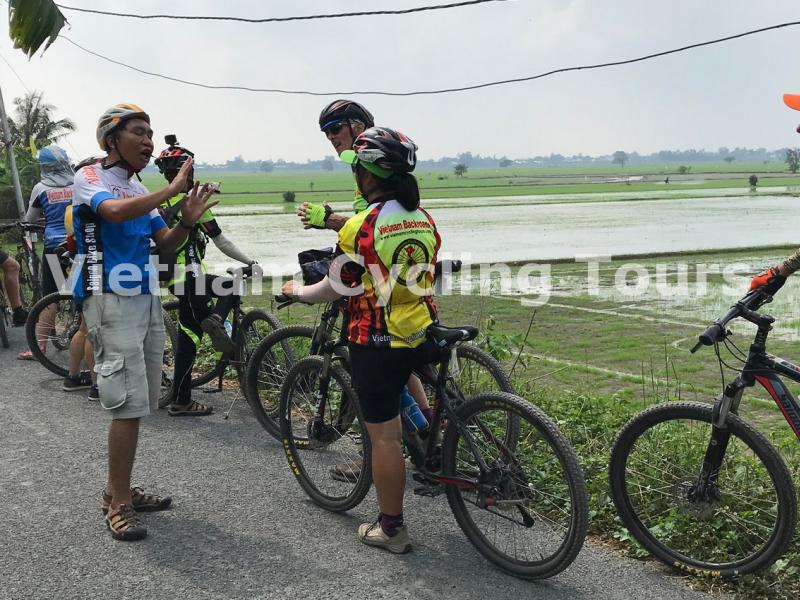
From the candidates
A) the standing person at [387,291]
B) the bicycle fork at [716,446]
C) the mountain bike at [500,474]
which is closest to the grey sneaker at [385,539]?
the standing person at [387,291]

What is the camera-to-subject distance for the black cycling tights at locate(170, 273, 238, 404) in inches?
262

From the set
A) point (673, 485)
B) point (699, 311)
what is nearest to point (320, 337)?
point (673, 485)

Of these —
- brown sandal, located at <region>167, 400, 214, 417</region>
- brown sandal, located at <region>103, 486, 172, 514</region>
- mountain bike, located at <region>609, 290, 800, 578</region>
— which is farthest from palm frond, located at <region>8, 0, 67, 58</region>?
mountain bike, located at <region>609, 290, 800, 578</region>

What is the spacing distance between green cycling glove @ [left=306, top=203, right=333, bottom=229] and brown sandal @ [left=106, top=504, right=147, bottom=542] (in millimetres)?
1778

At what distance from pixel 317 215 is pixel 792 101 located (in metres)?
2.35

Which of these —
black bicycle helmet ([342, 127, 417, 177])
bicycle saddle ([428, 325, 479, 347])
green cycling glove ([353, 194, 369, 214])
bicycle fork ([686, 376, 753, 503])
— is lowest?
bicycle fork ([686, 376, 753, 503])

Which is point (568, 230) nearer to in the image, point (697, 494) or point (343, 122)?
point (343, 122)

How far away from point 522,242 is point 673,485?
2445 cm

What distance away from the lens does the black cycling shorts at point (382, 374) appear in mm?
3986

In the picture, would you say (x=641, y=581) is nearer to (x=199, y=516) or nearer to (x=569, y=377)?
(x=199, y=516)

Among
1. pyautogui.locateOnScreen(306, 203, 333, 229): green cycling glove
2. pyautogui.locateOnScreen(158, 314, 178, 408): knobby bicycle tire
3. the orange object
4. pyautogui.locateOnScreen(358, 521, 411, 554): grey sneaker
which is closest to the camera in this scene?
the orange object

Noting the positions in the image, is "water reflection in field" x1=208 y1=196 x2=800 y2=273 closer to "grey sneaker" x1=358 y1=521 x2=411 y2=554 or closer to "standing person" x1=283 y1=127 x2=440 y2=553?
"grey sneaker" x1=358 y1=521 x2=411 y2=554

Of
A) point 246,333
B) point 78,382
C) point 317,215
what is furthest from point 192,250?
point 317,215

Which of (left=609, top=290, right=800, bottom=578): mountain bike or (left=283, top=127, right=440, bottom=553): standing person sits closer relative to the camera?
(left=609, top=290, right=800, bottom=578): mountain bike
